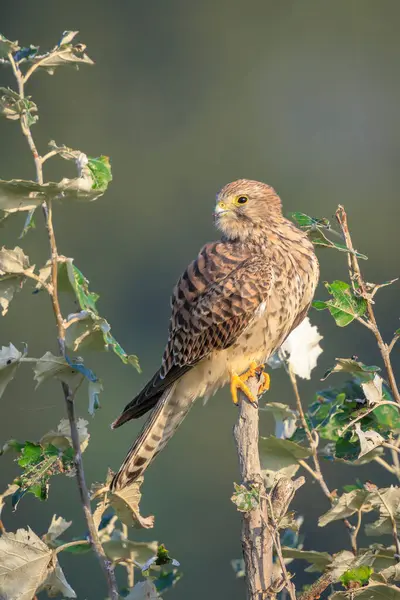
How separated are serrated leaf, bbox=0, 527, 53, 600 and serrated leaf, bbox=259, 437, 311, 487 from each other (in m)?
0.58

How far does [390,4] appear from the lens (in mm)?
21484

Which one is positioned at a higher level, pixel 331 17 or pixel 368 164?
pixel 331 17

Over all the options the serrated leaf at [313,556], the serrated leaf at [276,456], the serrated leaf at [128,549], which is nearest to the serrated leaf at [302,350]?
the serrated leaf at [276,456]

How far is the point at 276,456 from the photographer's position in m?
2.69

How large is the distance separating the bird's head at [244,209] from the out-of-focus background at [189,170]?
442 centimetres

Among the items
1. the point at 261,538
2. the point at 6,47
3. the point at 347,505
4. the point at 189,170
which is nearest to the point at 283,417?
the point at 347,505

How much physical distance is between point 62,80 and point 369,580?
17.6m

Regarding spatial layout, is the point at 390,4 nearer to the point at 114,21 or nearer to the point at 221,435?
the point at 114,21

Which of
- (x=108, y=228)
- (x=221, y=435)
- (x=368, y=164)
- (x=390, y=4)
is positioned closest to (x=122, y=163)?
(x=108, y=228)

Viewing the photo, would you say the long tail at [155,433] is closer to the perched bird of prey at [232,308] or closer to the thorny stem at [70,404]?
the perched bird of prey at [232,308]

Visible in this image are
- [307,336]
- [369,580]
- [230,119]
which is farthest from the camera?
[230,119]

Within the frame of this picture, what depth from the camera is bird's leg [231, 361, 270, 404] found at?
129 inches

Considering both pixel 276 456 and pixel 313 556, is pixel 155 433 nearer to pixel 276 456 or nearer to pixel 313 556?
pixel 276 456

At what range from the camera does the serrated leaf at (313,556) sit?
2471mm
